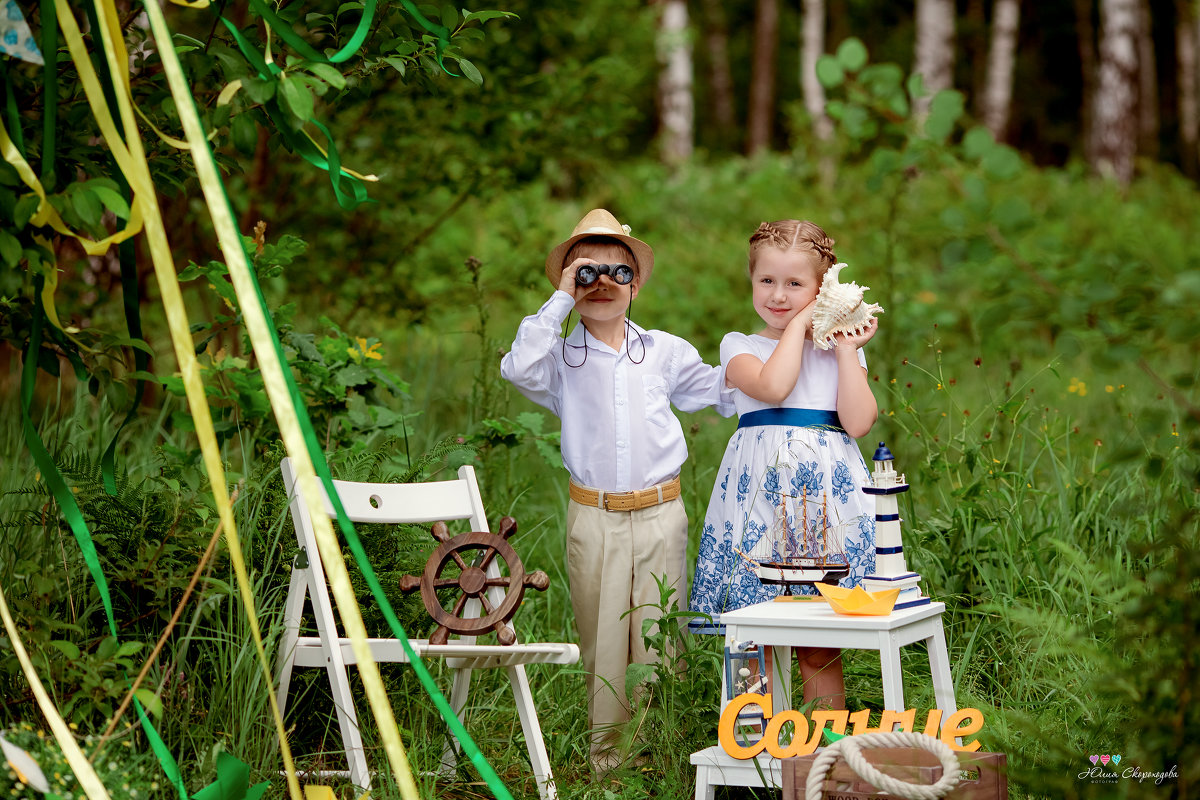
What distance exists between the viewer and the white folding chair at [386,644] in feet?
8.75

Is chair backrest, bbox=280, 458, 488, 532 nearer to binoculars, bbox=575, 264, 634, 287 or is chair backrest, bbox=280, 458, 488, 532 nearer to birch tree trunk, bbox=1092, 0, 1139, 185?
binoculars, bbox=575, 264, 634, 287

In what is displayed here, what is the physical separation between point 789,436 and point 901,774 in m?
1.03

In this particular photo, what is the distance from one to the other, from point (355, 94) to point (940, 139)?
3250 millimetres

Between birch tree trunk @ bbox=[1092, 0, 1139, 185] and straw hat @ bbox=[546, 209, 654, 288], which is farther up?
birch tree trunk @ bbox=[1092, 0, 1139, 185]

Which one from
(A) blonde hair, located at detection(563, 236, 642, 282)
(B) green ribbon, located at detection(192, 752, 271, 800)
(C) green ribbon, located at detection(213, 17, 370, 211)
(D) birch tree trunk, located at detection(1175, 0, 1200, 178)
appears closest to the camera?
(C) green ribbon, located at detection(213, 17, 370, 211)

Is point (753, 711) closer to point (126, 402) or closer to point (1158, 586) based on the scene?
point (1158, 586)

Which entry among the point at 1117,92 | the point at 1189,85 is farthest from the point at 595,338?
the point at 1189,85

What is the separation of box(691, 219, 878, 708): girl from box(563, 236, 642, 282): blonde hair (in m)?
0.38

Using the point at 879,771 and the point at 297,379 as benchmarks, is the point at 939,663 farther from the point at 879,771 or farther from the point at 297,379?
the point at 297,379

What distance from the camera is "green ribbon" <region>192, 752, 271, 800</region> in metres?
2.35

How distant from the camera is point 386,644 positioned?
9.09 feet

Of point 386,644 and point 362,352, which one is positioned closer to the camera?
point 386,644

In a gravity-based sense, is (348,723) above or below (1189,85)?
below

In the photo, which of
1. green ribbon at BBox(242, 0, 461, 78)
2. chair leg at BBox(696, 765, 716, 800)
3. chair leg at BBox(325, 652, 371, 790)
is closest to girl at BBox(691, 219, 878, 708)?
chair leg at BBox(696, 765, 716, 800)
